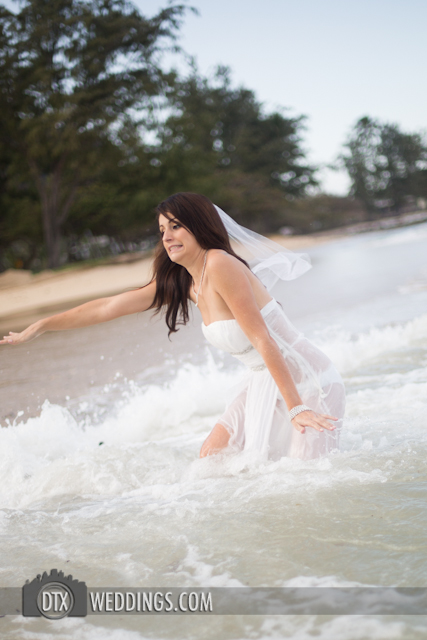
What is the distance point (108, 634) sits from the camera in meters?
2.17

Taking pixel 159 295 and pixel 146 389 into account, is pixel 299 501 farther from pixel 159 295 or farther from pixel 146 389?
pixel 146 389

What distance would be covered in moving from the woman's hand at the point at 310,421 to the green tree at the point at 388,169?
81506mm

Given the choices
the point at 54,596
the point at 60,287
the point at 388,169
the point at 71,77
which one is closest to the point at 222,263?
the point at 54,596

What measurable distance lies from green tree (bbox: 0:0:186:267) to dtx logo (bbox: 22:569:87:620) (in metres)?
23.4

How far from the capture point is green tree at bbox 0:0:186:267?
23.6 meters

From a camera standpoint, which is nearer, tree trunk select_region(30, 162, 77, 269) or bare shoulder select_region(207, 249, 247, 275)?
bare shoulder select_region(207, 249, 247, 275)

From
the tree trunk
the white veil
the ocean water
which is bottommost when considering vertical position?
the ocean water

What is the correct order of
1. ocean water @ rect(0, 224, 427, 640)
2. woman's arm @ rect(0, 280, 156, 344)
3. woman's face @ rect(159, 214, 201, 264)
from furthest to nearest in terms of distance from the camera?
woman's arm @ rect(0, 280, 156, 344), woman's face @ rect(159, 214, 201, 264), ocean water @ rect(0, 224, 427, 640)

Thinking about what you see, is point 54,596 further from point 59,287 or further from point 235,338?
point 59,287

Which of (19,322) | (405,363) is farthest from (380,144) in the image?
(405,363)

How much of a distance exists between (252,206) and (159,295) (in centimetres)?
4651

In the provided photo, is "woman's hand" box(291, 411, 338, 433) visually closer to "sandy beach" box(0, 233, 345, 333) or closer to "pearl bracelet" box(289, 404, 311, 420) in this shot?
"pearl bracelet" box(289, 404, 311, 420)

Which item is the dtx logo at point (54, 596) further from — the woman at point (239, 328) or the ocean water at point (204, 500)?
the woman at point (239, 328)

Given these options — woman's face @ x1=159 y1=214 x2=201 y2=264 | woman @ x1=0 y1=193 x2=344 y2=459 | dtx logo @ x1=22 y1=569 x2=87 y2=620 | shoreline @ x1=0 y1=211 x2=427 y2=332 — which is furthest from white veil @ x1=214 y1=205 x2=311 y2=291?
shoreline @ x1=0 y1=211 x2=427 y2=332
